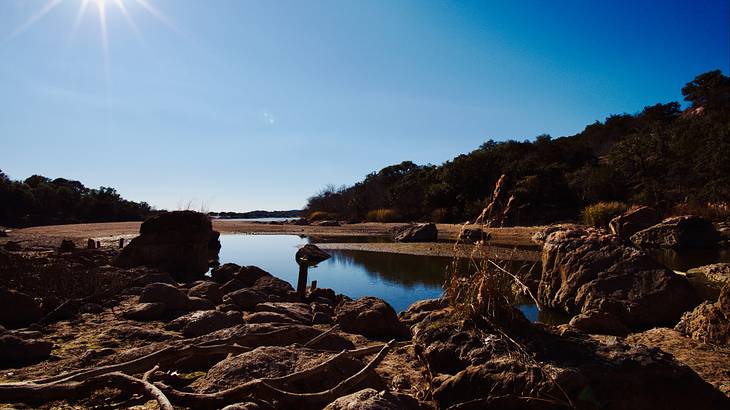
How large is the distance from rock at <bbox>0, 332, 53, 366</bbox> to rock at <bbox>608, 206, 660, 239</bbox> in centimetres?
2299

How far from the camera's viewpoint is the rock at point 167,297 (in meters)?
7.05

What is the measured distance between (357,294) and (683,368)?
27.9 feet

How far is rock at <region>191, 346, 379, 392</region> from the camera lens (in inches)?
128

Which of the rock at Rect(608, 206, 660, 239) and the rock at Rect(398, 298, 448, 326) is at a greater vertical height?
the rock at Rect(608, 206, 660, 239)

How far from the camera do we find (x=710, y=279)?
1099cm

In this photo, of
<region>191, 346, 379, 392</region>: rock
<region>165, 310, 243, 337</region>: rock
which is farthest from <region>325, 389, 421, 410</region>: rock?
<region>165, 310, 243, 337</region>: rock

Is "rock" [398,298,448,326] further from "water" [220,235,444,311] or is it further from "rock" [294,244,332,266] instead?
"rock" [294,244,332,266]

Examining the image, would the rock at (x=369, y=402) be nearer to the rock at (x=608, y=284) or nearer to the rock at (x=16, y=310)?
the rock at (x=608, y=284)

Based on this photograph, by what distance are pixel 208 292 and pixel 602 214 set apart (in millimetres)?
24812

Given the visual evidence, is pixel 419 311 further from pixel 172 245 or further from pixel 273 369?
pixel 172 245

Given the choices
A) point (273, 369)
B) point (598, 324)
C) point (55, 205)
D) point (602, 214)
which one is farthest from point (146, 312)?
point (55, 205)

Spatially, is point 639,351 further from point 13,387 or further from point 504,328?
point 13,387

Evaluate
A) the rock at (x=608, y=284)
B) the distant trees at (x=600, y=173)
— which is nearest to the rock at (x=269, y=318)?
the rock at (x=608, y=284)

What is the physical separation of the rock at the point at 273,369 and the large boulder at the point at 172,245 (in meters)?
10.4
